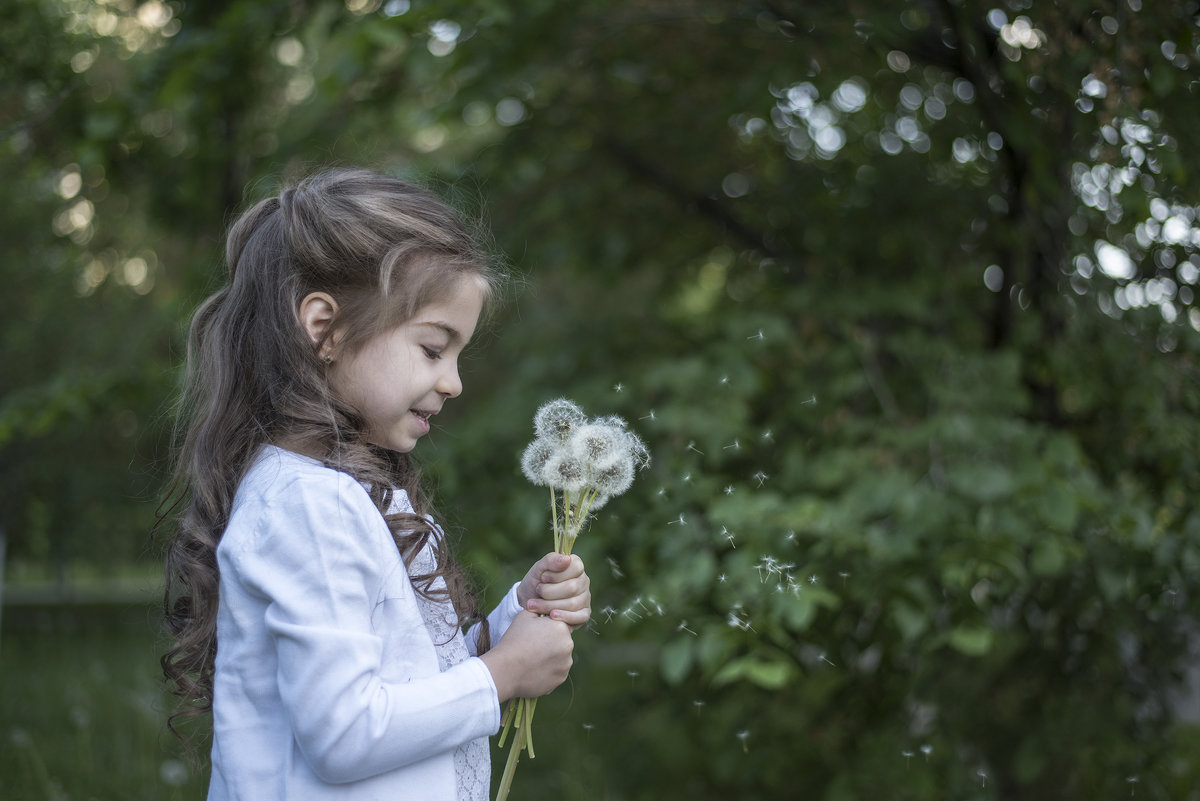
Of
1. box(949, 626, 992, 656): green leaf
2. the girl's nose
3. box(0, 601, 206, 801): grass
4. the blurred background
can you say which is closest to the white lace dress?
the girl's nose

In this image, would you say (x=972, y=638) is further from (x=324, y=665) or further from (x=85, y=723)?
(x=85, y=723)

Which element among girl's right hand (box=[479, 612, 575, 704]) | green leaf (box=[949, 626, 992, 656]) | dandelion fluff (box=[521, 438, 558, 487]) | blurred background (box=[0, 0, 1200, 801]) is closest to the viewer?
girl's right hand (box=[479, 612, 575, 704])

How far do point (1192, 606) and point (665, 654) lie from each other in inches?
56.5

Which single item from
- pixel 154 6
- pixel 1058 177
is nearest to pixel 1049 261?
pixel 1058 177

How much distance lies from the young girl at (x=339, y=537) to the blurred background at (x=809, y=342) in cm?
64

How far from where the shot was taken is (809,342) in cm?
326

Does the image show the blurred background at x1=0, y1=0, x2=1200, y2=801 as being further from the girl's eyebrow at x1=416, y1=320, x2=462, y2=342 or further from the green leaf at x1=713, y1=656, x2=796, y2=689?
the girl's eyebrow at x1=416, y1=320, x2=462, y2=342

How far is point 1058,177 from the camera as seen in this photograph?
122 inches

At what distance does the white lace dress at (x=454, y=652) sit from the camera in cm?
138

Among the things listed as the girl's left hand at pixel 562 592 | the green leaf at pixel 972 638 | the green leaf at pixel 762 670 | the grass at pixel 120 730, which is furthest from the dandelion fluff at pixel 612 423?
the green leaf at pixel 972 638

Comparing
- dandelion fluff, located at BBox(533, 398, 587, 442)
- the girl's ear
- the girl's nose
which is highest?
the girl's ear

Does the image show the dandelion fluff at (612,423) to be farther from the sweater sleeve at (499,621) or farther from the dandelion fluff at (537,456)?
the sweater sleeve at (499,621)

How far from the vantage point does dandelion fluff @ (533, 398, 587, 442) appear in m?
1.47

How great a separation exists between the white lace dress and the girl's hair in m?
0.02
